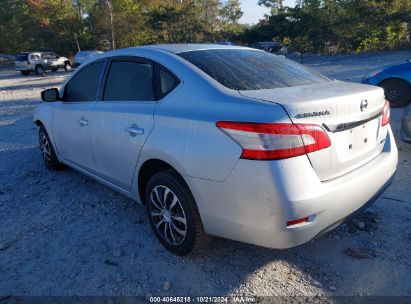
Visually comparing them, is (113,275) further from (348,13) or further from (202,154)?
(348,13)

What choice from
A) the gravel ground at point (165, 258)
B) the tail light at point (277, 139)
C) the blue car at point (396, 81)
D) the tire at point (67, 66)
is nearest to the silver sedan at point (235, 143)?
the tail light at point (277, 139)

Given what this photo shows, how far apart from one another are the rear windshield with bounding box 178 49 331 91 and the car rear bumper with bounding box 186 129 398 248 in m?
0.75

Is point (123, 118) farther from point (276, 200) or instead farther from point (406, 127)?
point (406, 127)

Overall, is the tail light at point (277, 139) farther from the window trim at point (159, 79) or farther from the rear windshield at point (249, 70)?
the window trim at point (159, 79)

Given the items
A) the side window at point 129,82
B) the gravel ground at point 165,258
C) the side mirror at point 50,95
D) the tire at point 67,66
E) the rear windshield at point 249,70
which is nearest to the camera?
the gravel ground at point 165,258

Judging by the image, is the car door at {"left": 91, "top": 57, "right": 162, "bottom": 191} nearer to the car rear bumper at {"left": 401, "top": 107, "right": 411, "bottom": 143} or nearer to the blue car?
the car rear bumper at {"left": 401, "top": 107, "right": 411, "bottom": 143}

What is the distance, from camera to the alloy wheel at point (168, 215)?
9.09 ft

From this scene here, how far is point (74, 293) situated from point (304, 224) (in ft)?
5.53

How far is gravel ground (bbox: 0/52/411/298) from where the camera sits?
2.56 meters

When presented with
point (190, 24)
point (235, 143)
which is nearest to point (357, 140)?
point (235, 143)

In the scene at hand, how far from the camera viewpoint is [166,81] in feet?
9.37

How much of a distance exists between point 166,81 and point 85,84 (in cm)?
146

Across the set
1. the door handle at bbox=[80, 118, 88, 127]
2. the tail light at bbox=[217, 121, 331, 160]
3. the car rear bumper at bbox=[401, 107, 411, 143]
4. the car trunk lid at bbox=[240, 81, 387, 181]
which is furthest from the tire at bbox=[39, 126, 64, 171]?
the car rear bumper at bbox=[401, 107, 411, 143]

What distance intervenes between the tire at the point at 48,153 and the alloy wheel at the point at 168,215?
2.40 metres
